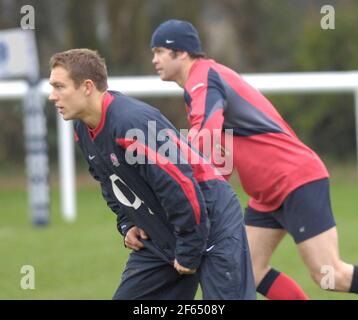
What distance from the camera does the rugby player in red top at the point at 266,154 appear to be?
6645 millimetres

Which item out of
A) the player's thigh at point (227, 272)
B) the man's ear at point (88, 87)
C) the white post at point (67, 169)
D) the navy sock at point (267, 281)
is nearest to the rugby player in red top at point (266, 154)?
the navy sock at point (267, 281)

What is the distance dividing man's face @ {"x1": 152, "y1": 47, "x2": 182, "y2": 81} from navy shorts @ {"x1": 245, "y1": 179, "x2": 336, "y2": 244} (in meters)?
1.11

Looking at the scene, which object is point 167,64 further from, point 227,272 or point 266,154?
point 227,272

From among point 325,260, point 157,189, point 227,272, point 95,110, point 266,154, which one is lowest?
point 325,260

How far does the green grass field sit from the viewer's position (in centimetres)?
895

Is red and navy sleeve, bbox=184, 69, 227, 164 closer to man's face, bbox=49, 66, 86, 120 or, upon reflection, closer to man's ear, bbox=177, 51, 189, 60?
man's ear, bbox=177, 51, 189, 60

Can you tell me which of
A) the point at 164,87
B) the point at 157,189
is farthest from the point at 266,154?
the point at 164,87

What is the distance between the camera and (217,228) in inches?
214

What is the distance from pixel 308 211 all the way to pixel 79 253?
521 centimetres

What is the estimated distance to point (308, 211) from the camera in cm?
671

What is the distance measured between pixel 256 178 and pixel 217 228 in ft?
4.95

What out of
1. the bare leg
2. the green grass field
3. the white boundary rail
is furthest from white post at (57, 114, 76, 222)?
the bare leg

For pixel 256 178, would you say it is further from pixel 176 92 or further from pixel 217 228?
pixel 176 92
